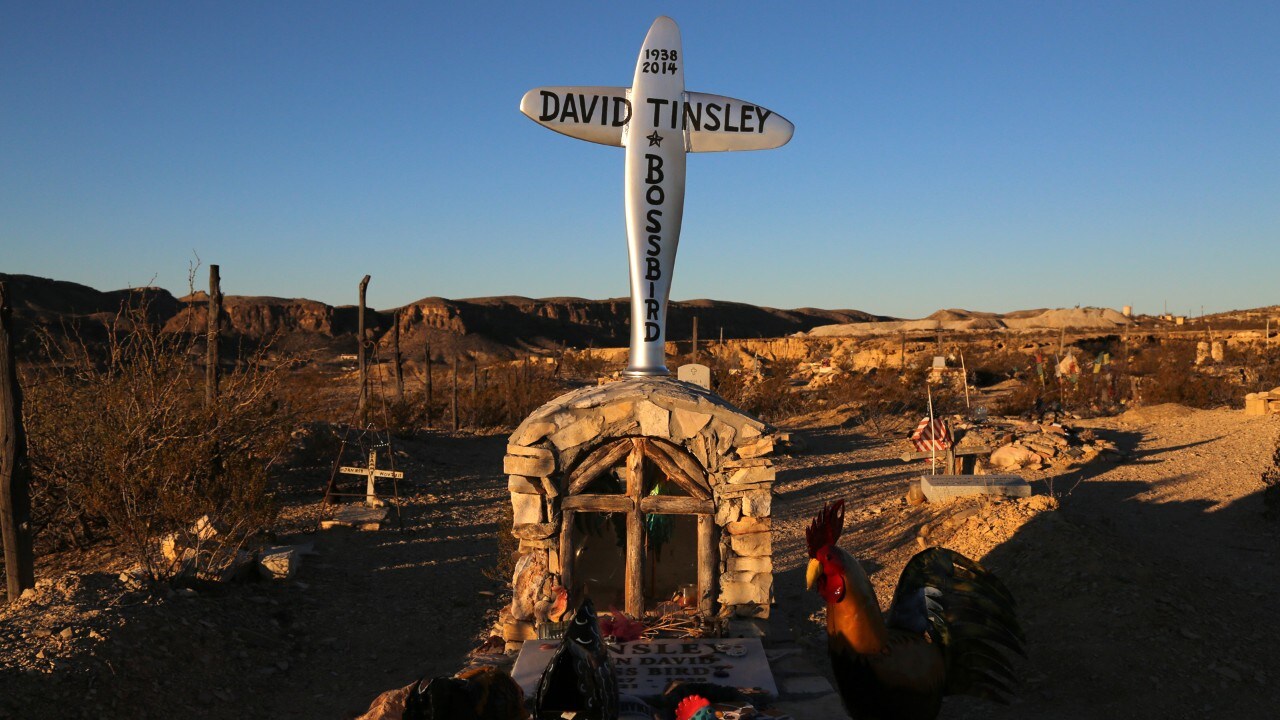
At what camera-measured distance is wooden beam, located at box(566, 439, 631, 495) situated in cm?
622

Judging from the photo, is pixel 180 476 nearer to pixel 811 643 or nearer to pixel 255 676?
pixel 255 676

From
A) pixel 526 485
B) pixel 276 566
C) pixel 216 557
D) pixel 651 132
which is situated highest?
pixel 651 132

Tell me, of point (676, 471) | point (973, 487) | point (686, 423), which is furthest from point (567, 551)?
point (973, 487)

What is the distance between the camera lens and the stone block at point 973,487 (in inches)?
441

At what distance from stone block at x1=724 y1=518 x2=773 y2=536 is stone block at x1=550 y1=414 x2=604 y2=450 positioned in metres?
1.20

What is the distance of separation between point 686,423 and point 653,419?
239 mm

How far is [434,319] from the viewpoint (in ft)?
232

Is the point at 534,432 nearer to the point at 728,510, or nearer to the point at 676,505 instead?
the point at 676,505

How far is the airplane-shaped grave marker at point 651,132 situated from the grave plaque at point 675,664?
2.07 metres

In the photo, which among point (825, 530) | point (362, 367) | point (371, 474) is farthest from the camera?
point (362, 367)

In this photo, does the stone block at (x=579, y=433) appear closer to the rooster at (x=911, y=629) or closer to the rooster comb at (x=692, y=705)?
the rooster at (x=911, y=629)

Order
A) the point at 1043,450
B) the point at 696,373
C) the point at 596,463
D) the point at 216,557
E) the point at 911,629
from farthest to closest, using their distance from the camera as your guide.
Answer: the point at 1043,450, the point at 696,373, the point at 216,557, the point at 596,463, the point at 911,629

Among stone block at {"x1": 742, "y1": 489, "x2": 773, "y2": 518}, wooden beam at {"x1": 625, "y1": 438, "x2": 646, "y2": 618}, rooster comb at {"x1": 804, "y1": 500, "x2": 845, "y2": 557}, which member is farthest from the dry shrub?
rooster comb at {"x1": 804, "y1": 500, "x2": 845, "y2": 557}

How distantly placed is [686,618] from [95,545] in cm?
783
